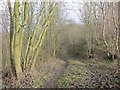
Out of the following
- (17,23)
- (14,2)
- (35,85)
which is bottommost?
(35,85)

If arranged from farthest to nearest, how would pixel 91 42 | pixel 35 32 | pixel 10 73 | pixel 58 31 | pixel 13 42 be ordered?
pixel 91 42, pixel 58 31, pixel 35 32, pixel 10 73, pixel 13 42

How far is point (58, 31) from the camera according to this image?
44.2 feet

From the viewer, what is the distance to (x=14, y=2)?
20.2ft

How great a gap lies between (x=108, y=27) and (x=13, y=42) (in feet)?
18.5

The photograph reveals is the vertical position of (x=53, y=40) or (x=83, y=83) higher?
(x=53, y=40)

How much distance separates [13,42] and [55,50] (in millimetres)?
7234

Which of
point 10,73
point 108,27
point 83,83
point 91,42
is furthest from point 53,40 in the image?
point 83,83

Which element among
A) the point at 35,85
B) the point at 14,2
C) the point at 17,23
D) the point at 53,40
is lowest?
the point at 35,85

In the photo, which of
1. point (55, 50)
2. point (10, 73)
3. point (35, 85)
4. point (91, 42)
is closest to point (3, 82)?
point (10, 73)

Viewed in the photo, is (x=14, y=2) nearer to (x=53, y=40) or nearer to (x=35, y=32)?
(x=35, y=32)

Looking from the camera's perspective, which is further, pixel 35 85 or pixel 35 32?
pixel 35 32

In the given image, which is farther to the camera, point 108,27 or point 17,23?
point 108,27

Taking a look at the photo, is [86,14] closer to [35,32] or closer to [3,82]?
[35,32]

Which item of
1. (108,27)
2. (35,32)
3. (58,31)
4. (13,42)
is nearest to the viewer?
(13,42)
